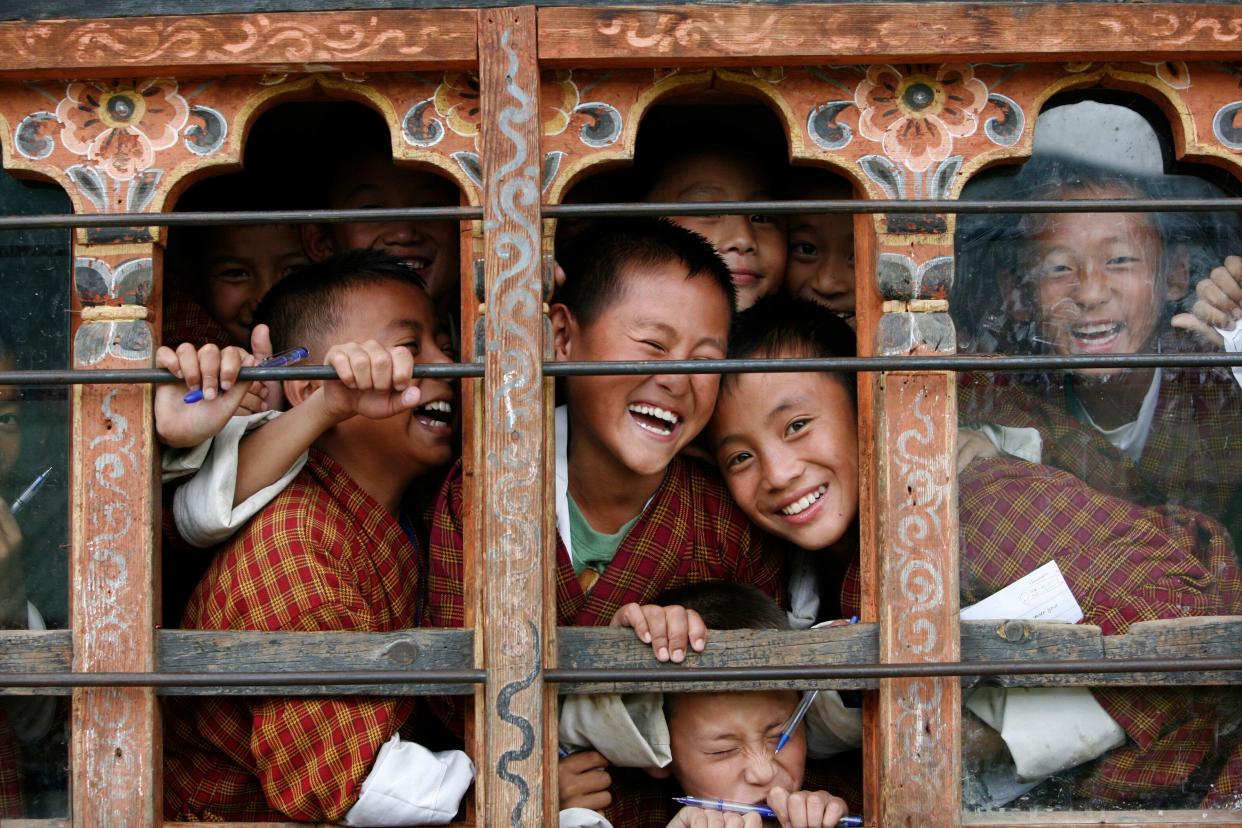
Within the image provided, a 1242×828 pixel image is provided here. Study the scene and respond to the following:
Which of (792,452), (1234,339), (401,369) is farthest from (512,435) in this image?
(1234,339)

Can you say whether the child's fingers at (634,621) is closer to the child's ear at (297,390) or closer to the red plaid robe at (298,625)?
the red plaid robe at (298,625)

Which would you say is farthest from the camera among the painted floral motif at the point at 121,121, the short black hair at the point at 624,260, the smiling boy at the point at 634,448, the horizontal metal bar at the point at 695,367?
the short black hair at the point at 624,260

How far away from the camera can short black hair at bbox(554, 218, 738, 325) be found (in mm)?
2967

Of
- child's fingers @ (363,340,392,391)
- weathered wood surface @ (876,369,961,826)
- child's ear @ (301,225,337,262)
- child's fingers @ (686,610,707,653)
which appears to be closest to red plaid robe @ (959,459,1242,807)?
weathered wood surface @ (876,369,961,826)

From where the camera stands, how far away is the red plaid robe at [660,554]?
2.84 metres

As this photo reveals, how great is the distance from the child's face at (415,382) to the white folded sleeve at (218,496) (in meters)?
0.23

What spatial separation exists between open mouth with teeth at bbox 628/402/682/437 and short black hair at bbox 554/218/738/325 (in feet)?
0.69

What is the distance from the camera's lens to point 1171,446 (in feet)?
9.14

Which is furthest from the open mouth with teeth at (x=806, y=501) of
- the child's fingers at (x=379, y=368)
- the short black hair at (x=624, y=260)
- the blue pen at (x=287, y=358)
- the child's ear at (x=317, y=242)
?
the child's ear at (x=317, y=242)

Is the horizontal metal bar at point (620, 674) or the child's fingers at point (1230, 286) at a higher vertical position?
the child's fingers at point (1230, 286)

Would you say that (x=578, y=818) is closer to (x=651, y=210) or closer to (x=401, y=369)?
(x=401, y=369)

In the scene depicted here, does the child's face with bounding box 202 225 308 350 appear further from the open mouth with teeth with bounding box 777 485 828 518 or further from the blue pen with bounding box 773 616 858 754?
the blue pen with bounding box 773 616 858 754

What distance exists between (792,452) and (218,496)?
3.42 feet

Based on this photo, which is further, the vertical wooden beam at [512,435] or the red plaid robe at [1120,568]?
the red plaid robe at [1120,568]
